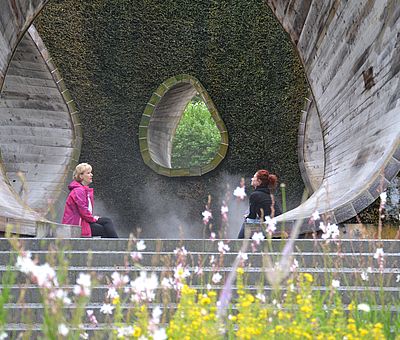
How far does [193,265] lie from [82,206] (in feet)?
10.7

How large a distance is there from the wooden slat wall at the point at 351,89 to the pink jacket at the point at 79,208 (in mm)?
1751

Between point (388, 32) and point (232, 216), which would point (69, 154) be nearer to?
point (232, 216)

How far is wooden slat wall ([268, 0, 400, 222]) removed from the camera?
7262 millimetres

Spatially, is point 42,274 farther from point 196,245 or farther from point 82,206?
point 82,206

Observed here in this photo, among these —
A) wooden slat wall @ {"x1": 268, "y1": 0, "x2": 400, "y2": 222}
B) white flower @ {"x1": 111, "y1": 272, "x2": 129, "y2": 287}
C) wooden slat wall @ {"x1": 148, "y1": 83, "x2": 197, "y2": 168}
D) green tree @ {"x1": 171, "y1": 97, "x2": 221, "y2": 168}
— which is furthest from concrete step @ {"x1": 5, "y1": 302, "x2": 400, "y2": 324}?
green tree @ {"x1": 171, "y1": 97, "x2": 221, "y2": 168}

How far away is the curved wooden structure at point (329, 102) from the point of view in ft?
24.6

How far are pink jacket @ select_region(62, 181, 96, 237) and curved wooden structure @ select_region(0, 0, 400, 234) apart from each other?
0.35 m

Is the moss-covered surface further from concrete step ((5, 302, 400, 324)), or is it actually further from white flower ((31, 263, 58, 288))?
white flower ((31, 263, 58, 288))

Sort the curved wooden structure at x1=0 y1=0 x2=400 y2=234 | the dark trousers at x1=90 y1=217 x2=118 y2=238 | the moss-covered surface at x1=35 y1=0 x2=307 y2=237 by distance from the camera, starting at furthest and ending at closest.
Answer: the moss-covered surface at x1=35 y1=0 x2=307 y2=237, the dark trousers at x1=90 y1=217 x2=118 y2=238, the curved wooden structure at x1=0 y1=0 x2=400 y2=234

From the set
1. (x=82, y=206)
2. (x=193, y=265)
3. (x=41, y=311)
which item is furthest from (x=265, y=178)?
(x=41, y=311)

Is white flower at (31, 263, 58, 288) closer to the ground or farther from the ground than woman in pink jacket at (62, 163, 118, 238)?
closer to the ground

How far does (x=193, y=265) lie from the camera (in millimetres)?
5297

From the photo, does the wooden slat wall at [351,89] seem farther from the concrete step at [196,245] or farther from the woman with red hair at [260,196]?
the concrete step at [196,245]

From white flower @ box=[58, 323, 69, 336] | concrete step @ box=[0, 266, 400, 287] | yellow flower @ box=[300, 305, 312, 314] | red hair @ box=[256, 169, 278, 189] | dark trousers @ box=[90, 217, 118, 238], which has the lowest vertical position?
white flower @ box=[58, 323, 69, 336]
